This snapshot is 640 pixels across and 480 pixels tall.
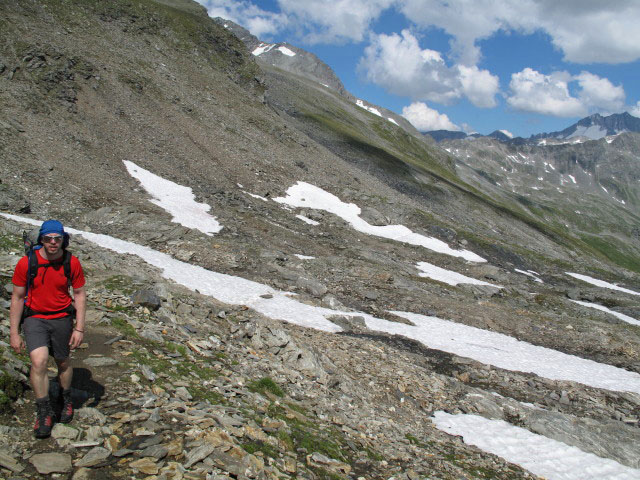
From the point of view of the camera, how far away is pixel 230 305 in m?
20.9

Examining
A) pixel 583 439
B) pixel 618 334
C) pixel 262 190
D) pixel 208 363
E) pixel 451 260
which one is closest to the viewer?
pixel 208 363

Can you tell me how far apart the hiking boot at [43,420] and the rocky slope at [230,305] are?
17 centimetres

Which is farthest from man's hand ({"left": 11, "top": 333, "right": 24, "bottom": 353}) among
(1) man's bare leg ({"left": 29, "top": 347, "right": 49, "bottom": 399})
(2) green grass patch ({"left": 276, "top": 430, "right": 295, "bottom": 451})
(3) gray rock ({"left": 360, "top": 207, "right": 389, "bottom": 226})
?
(3) gray rock ({"left": 360, "top": 207, "right": 389, "bottom": 226})

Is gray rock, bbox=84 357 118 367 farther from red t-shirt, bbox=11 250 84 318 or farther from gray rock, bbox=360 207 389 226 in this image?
gray rock, bbox=360 207 389 226

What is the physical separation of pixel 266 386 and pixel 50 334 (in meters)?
5.94

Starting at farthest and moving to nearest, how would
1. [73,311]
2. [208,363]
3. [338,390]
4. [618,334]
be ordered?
1. [618,334]
2. [338,390]
3. [208,363]
4. [73,311]

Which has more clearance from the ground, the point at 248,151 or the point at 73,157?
the point at 248,151

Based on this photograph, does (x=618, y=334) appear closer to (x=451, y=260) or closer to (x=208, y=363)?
(x=451, y=260)

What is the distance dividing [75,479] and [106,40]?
230ft

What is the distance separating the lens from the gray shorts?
7.01 m

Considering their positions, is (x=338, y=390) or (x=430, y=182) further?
(x=430, y=182)

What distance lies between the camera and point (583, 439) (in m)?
14.8

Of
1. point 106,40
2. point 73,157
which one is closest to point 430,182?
point 106,40

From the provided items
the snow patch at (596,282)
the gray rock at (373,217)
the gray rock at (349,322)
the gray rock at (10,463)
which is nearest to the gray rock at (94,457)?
the gray rock at (10,463)
